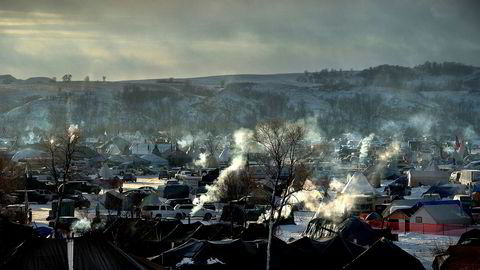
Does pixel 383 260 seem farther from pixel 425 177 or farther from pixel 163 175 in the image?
pixel 163 175

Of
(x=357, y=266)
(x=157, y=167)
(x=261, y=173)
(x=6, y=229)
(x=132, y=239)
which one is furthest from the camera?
(x=157, y=167)

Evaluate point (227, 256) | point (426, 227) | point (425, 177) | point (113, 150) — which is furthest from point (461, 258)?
point (113, 150)

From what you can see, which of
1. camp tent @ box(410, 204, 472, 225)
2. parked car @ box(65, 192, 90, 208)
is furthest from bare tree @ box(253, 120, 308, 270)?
parked car @ box(65, 192, 90, 208)

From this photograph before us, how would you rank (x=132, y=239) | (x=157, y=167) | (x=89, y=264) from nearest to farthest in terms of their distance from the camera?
1. (x=89, y=264)
2. (x=132, y=239)
3. (x=157, y=167)

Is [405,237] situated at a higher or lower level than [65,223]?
lower

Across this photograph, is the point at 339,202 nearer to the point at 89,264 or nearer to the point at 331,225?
the point at 331,225

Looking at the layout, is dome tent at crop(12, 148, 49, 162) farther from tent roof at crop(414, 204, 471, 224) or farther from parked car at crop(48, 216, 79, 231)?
tent roof at crop(414, 204, 471, 224)

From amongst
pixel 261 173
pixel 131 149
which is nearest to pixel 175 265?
pixel 261 173
